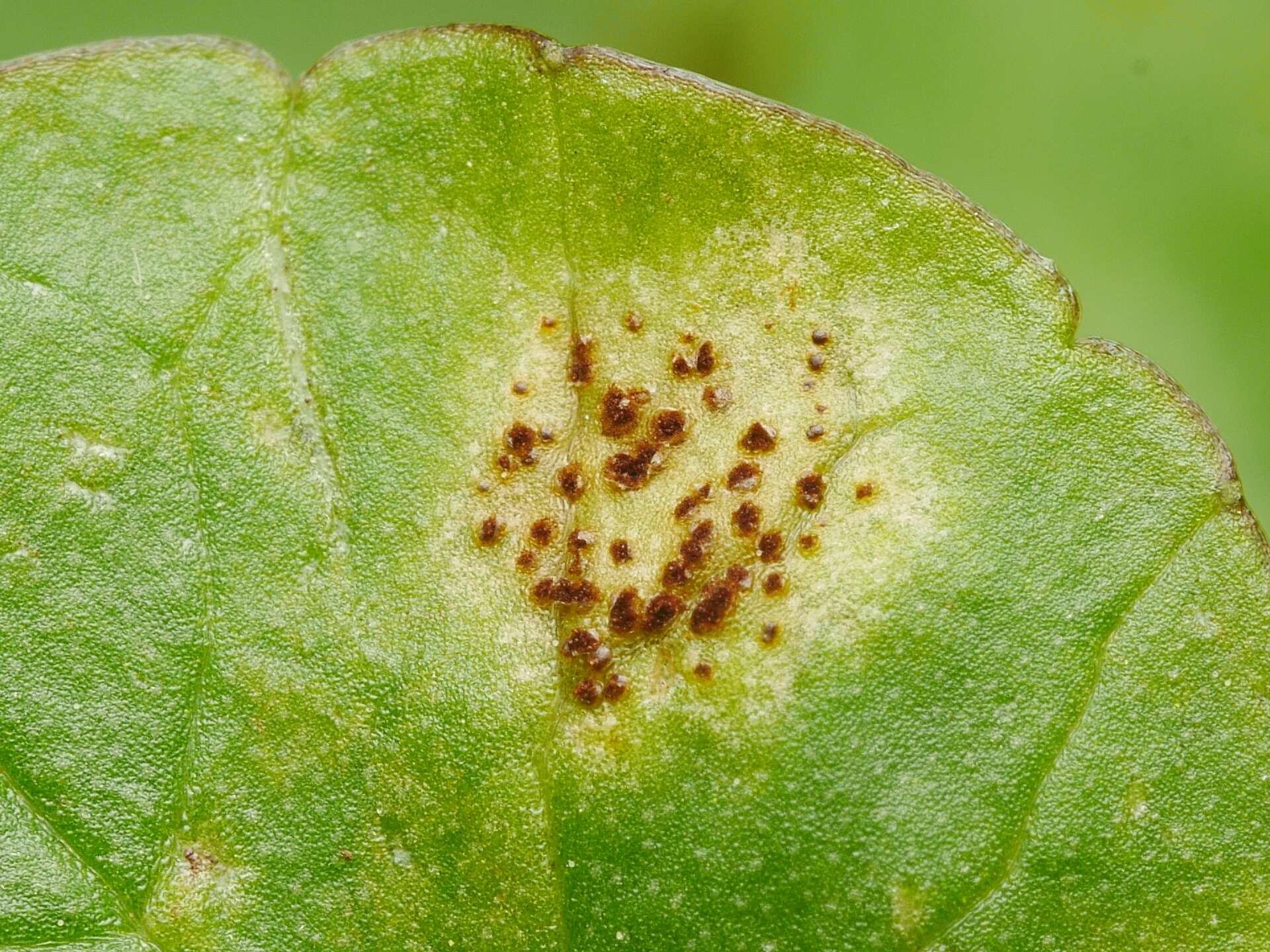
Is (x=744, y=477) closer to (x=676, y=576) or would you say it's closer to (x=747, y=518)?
(x=747, y=518)

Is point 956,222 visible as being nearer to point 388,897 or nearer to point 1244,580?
point 1244,580

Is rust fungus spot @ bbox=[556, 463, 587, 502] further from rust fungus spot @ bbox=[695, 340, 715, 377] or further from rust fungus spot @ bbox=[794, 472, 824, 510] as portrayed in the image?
rust fungus spot @ bbox=[794, 472, 824, 510]

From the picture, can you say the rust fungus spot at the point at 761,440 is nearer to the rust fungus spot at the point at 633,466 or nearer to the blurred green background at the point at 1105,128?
the rust fungus spot at the point at 633,466

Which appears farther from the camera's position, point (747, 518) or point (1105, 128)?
point (1105, 128)

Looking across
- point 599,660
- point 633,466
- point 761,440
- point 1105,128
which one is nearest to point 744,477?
point 761,440

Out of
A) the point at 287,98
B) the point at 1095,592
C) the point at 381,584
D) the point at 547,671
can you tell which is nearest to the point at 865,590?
the point at 1095,592

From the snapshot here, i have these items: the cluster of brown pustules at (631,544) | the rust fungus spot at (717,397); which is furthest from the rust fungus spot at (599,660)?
the rust fungus spot at (717,397)
